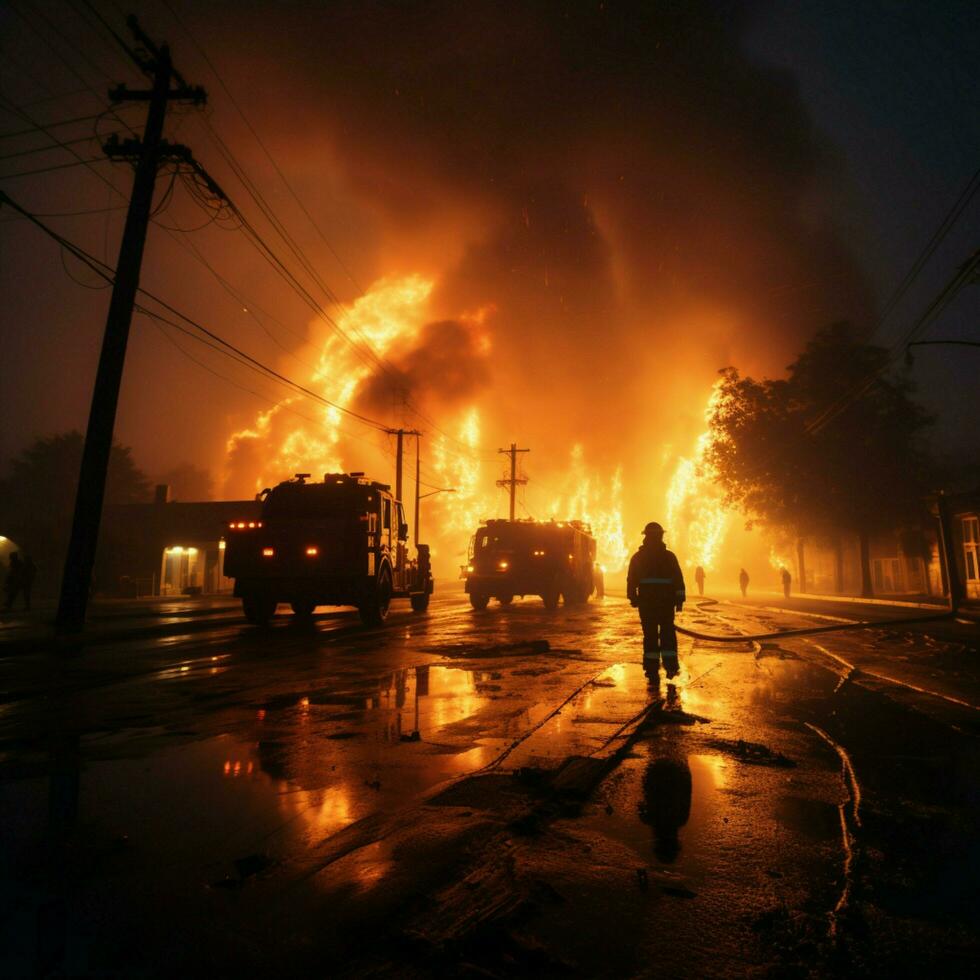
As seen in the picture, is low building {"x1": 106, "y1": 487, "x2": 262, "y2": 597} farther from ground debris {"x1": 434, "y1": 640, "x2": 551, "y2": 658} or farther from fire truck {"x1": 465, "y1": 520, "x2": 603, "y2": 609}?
ground debris {"x1": 434, "y1": 640, "x2": 551, "y2": 658}

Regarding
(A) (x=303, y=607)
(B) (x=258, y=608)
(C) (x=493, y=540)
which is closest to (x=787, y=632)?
(C) (x=493, y=540)

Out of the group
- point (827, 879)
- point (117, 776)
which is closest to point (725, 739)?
point (827, 879)

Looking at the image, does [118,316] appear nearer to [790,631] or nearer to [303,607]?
[303,607]

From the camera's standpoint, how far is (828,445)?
1505 inches

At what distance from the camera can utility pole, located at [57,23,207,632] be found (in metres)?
14.6

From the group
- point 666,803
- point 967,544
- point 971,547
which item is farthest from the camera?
point 967,544

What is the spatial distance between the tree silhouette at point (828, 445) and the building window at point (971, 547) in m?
4.12

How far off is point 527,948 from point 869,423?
41892mm

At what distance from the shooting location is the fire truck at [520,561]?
23.0 meters

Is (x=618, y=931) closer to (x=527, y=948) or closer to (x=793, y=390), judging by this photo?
(x=527, y=948)

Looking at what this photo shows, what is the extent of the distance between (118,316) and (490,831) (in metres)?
15.8

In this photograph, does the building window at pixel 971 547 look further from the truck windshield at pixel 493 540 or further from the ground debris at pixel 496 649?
the ground debris at pixel 496 649

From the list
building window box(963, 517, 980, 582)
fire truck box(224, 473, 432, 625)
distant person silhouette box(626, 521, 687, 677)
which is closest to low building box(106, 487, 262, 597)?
fire truck box(224, 473, 432, 625)

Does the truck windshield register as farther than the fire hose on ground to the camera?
Yes
